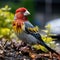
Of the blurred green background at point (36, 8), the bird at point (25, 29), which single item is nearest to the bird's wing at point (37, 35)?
the bird at point (25, 29)

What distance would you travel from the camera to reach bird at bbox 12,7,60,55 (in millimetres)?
5684

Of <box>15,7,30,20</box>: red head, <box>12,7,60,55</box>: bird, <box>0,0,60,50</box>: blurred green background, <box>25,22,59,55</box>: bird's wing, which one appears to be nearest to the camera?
<box>25,22,59,55</box>: bird's wing

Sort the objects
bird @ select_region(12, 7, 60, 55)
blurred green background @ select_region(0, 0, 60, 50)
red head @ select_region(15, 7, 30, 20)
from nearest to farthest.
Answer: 1. bird @ select_region(12, 7, 60, 55)
2. red head @ select_region(15, 7, 30, 20)
3. blurred green background @ select_region(0, 0, 60, 50)

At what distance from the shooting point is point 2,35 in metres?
6.57

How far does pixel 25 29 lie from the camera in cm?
584

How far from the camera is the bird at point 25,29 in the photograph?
5.68m

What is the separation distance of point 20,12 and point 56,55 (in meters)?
0.90

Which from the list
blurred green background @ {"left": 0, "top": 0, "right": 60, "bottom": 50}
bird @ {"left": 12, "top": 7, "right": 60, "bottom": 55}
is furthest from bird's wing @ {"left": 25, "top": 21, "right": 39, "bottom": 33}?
blurred green background @ {"left": 0, "top": 0, "right": 60, "bottom": 50}

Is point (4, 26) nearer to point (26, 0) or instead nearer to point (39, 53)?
point (39, 53)

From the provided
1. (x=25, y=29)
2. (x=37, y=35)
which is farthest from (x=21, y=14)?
(x=37, y=35)

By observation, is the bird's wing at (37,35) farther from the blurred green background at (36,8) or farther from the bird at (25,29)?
the blurred green background at (36,8)

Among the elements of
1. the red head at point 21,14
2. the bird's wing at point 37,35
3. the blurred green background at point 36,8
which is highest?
the blurred green background at point 36,8

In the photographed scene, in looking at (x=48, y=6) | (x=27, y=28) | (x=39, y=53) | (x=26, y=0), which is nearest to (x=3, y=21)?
(x=27, y=28)

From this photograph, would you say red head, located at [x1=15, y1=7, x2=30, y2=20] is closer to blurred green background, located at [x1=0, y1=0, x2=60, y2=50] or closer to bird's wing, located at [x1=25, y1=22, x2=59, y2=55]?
bird's wing, located at [x1=25, y1=22, x2=59, y2=55]
